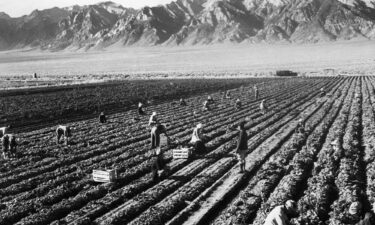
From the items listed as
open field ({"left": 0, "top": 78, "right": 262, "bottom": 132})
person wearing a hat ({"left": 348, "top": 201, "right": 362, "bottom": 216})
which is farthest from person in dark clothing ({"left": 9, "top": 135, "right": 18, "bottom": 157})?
person wearing a hat ({"left": 348, "top": 201, "right": 362, "bottom": 216})

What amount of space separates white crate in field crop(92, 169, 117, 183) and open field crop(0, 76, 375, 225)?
13.7 inches

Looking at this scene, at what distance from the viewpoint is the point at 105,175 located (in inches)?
761

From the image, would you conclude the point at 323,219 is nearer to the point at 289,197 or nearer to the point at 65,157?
the point at 289,197

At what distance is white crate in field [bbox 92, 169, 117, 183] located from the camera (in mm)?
19250

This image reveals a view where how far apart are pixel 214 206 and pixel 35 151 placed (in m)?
13.3

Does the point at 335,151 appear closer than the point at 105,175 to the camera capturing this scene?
No

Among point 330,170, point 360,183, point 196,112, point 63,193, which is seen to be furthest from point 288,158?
point 196,112

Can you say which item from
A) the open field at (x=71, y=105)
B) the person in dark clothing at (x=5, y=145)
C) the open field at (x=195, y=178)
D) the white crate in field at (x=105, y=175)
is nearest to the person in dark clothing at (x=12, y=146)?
the person in dark clothing at (x=5, y=145)

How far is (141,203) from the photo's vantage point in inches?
659

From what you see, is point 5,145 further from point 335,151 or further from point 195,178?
point 335,151

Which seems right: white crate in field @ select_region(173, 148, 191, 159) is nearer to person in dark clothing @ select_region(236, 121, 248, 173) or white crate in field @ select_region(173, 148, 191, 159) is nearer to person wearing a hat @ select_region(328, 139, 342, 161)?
person in dark clothing @ select_region(236, 121, 248, 173)

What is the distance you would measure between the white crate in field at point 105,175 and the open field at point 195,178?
35 centimetres

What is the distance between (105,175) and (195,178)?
11.1 ft

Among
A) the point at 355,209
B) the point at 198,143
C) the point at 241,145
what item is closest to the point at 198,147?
the point at 198,143
